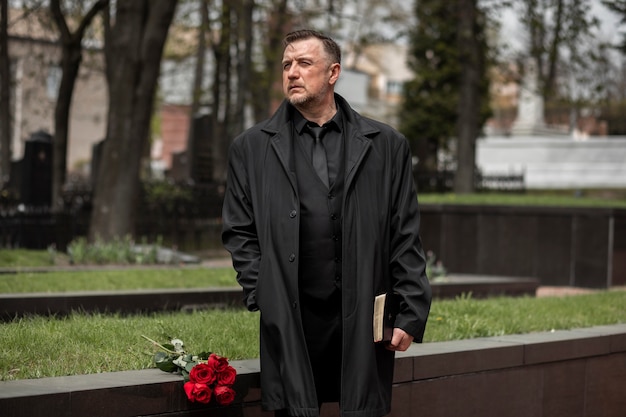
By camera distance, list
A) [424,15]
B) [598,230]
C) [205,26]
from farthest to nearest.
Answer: [205,26] → [424,15] → [598,230]

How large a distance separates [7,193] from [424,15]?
419 inches

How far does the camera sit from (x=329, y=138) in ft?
15.9

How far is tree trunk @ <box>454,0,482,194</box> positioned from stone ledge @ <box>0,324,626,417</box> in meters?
17.5

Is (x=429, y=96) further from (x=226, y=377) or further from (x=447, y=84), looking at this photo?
(x=226, y=377)

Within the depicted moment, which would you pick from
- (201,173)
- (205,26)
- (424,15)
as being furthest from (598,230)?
(205,26)

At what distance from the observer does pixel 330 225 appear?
4.64 metres

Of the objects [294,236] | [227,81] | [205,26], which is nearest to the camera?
[294,236]

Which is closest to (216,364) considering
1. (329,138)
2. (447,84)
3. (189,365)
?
(189,365)

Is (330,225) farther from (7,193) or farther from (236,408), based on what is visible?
(7,193)

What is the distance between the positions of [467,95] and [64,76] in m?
9.22

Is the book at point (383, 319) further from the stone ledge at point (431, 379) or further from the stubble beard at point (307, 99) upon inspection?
the stone ledge at point (431, 379)

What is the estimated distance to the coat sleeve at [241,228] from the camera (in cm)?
468

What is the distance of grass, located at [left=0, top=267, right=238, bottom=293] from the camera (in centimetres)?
1072

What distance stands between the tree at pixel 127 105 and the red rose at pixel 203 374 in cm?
1342
